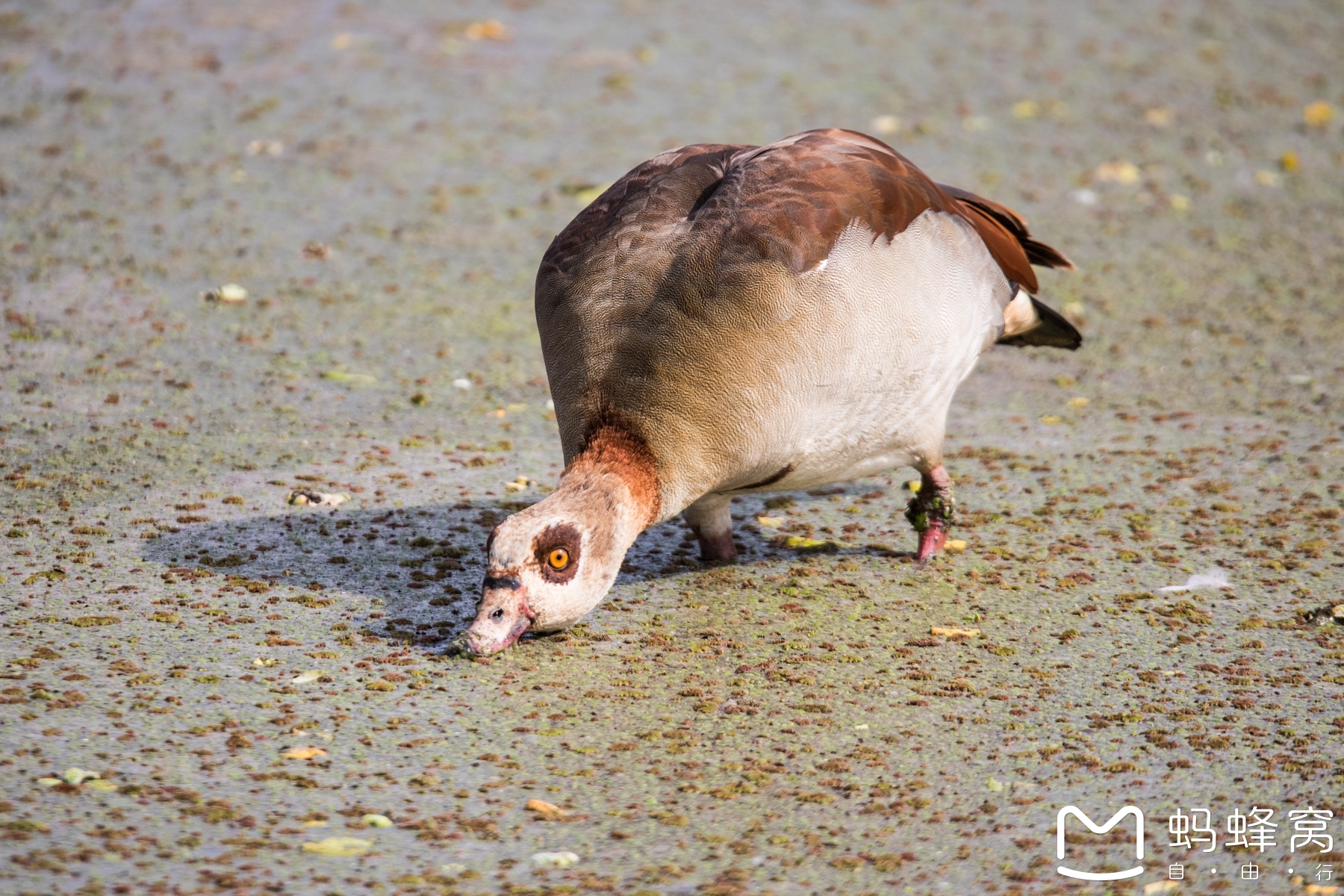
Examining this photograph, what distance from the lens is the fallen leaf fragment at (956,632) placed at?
4.45 m

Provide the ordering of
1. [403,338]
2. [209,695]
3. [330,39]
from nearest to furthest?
[209,695] < [403,338] < [330,39]

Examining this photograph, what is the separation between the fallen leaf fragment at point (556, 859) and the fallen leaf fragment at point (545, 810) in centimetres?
15

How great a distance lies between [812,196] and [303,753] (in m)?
2.28

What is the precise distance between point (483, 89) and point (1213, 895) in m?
7.63

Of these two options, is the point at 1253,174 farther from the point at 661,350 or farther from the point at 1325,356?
the point at 661,350

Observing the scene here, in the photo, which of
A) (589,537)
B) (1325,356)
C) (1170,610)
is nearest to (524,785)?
(589,537)

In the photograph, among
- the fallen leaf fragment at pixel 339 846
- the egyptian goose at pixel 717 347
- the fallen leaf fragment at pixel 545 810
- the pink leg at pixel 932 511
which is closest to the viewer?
the fallen leaf fragment at pixel 339 846

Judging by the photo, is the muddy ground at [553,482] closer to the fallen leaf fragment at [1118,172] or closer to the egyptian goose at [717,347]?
the fallen leaf fragment at [1118,172]

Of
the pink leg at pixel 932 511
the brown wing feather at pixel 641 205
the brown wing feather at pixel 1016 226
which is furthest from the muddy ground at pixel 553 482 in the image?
the brown wing feather at pixel 641 205

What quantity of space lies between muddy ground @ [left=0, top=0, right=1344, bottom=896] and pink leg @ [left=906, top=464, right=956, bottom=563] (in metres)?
0.11

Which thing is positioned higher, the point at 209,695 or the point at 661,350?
the point at 661,350

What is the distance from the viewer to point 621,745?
12.1ft

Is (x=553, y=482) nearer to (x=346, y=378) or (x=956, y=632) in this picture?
(x=346, y=378)

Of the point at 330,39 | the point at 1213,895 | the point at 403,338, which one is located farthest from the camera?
the point at 330,39
